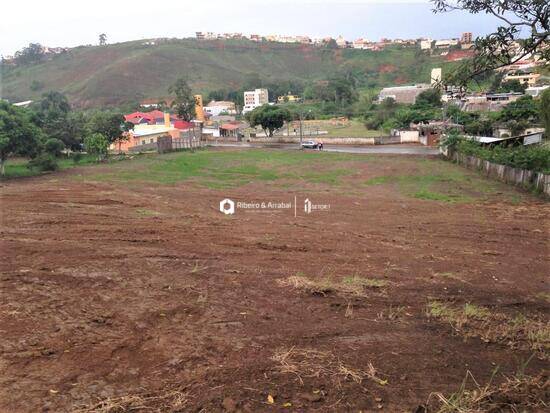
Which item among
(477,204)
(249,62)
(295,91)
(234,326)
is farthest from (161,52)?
(234,326)

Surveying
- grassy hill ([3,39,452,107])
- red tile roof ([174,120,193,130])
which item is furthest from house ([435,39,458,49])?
red tile roof ([174,120,193,130])

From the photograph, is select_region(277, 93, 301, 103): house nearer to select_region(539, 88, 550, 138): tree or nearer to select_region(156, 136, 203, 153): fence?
select_region(156, 136, 203, 153): fence

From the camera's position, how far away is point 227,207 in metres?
14.9

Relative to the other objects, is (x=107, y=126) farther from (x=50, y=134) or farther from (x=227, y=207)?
(x=227, y=207)

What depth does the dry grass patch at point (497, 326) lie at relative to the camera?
500 cm

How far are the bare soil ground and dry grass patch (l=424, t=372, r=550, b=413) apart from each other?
16 centimetres

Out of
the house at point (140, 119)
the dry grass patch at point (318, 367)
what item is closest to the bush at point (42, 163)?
the dry grass patch at point (318, 367)

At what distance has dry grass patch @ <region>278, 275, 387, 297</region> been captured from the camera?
250 inches

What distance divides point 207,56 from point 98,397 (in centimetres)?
15080

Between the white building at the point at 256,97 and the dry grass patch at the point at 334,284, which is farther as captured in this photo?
the white building at the point at 256,97

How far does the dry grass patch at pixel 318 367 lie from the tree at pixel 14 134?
23.8 meters

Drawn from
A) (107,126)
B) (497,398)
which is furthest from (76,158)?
(497,398)

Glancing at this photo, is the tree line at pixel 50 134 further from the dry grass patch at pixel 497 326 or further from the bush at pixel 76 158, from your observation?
the dry grass patch at pixel 497 326

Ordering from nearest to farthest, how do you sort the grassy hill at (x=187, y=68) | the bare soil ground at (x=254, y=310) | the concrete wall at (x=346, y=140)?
the bare soil ground at (x=254, y=310), the concrete wall at (x=346, y=140), the grassy hill at (x=187, y=68)
